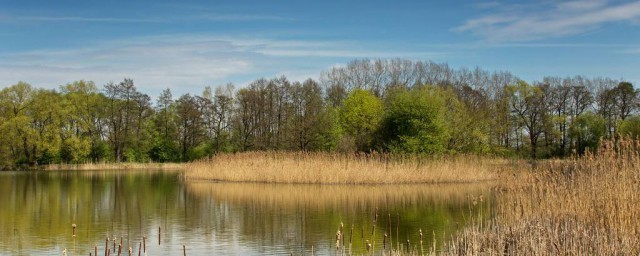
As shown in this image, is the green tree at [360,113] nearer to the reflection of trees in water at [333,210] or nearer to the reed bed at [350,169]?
the reed bed at [350,169]

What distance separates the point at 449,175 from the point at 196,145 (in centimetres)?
3327

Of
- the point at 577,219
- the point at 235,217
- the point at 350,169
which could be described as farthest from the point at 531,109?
the point at 577,219

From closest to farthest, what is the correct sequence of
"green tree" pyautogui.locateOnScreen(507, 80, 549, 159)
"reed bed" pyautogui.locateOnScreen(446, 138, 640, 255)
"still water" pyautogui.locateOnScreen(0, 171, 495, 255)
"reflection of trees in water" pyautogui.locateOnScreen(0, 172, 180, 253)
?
"reed bed" pyautogui.locateOnScreen(446, 138, 640, 255) → "still water" pyautogui.locateOnScreen(0, 171, 495, 255) → "reflection of trees in water" pyautogui.locateOnScreen(0, 172, 180, 253) → "green tree" pyautogui.locateOnScreen(507, 80, 549, 159)

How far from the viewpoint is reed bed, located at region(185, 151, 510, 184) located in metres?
23.7

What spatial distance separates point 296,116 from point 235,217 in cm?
3220

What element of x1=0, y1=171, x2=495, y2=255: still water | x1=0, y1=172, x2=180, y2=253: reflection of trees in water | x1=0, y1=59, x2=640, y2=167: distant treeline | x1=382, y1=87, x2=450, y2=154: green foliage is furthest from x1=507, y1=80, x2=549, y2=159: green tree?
x1=0, y1=172, x2=180, y2=253: reflection of trees in water

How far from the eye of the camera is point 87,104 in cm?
4909

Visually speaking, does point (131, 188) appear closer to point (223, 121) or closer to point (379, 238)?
point (379, 238)

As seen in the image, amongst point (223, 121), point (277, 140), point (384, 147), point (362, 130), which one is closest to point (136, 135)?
point (223, 121)

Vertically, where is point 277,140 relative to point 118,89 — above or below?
below

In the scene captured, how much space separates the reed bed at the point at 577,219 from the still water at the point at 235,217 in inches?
27.3

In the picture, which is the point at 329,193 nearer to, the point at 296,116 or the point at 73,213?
the point at 73,213

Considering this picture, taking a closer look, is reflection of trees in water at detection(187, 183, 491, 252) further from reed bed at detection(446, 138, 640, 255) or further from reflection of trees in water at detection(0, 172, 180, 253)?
reflection of trees in water at detection(0, 172, 180, 253)

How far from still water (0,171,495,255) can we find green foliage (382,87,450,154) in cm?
721
